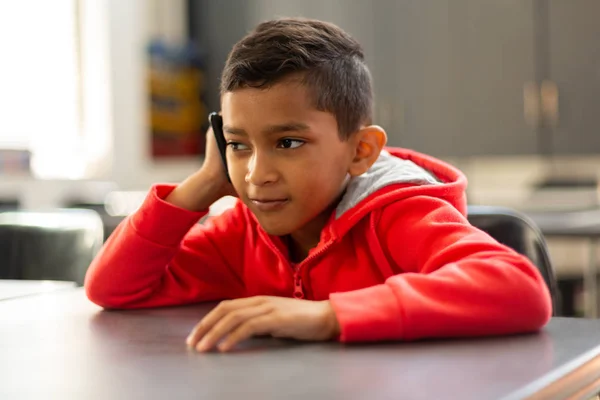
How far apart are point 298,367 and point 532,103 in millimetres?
4089

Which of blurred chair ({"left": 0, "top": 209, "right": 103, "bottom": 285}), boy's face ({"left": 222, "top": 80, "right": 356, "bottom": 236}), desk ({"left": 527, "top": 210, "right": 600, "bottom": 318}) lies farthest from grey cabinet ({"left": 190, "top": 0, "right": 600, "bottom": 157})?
boy's face ({"left": 222, "top": 80, "right": 356, "bottom": 236})

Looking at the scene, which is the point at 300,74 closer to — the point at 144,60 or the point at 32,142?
the point at 32,142

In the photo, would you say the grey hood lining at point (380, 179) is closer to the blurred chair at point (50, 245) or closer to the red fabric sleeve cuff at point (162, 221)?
the red fabric sleeve cuff at point (162, 221)

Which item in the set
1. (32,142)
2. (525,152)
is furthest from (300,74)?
(525,152)

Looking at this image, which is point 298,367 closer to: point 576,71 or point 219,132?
point 219,132

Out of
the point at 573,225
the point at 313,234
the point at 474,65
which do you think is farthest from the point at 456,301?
the point at 474,65

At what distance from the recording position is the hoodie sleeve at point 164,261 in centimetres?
121

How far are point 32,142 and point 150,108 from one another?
863mm

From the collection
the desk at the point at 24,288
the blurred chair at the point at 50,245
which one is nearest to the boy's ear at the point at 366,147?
the desk at the point at 24,288

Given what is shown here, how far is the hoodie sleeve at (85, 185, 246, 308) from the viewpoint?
1.21 meters

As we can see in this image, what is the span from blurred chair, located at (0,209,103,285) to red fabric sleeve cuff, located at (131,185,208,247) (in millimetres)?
428

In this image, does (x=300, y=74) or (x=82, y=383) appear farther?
(x=300, y=74)

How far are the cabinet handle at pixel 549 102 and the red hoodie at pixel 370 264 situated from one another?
3.40 metres

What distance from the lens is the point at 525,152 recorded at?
15.1ft
